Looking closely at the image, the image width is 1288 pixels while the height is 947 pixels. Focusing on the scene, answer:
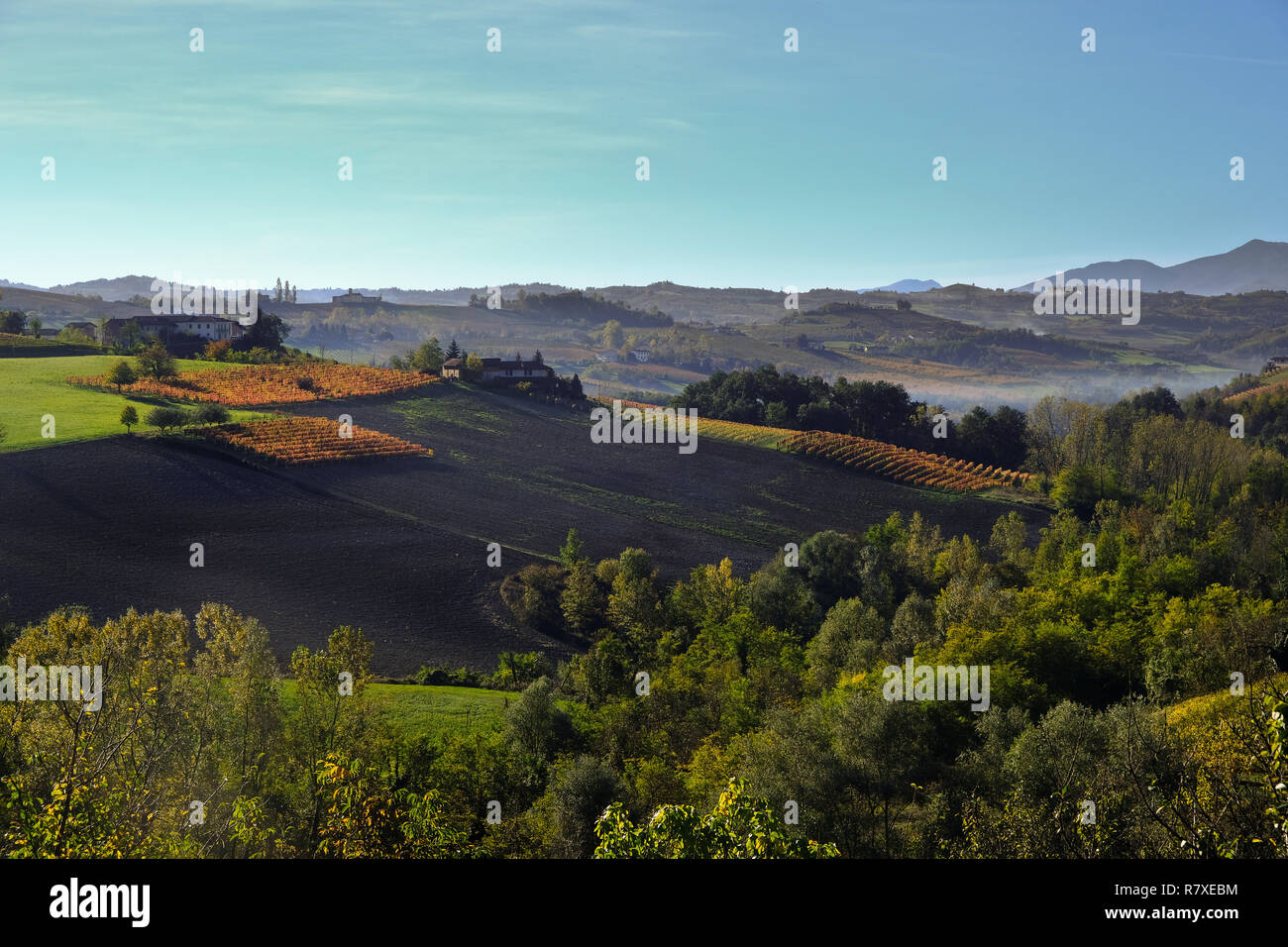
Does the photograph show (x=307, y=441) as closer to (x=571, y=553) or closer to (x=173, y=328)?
(x=571, y=553)

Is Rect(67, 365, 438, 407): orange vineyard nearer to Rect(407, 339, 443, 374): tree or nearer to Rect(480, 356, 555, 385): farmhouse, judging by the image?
Rect(407, 339, 443, 374): tree

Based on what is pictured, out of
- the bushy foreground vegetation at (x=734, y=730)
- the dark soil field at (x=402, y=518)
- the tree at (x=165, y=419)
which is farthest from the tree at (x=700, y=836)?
the tree at (x=165, y=419)

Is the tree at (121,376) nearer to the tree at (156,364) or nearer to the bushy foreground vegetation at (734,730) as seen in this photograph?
the tree at (156,364)

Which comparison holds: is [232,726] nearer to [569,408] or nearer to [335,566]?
[335,566]

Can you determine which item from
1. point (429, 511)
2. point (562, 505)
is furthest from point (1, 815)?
point (562, 505)

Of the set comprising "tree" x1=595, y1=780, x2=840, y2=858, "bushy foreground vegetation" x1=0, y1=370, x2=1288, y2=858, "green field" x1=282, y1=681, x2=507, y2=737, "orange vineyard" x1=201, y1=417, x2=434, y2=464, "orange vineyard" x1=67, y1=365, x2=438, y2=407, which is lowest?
"green field" x1=282, y1=681, x2=507, y2=737

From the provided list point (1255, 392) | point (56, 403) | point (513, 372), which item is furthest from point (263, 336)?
point (1255, 392)

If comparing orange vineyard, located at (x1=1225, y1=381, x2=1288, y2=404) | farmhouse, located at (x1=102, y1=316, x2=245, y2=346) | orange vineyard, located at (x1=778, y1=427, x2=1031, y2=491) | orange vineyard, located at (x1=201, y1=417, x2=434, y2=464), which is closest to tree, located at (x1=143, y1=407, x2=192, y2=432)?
orange vineyard, located at (x1=201, y1=417, x2=434, y2=464)
